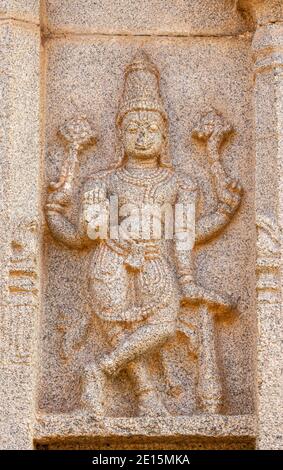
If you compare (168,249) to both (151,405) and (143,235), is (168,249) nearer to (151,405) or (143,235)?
(143,235)

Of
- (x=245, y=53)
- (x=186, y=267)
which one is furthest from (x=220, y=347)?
(x=245, y=53)

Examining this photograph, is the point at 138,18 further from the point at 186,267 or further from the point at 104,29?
the point at 186,267

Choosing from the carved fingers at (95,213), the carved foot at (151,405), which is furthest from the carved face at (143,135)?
the carved foot at (151,405)

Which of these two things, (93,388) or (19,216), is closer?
(93,388)

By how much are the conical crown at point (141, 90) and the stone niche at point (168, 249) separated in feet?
0.04

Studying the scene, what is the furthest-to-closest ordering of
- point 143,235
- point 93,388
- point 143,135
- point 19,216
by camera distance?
point 143,135, point 143,235, point 19,216, point 93,388

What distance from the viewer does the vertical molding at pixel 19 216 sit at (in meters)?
9.20

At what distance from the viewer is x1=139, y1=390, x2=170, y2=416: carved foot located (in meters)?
9.33

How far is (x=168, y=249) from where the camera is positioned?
970 cm

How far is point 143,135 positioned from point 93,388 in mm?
1651

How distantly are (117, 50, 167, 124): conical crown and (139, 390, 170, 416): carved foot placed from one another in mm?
1793

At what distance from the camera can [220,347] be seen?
957 centimetres

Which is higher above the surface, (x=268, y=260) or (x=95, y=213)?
(x=95, y=213)

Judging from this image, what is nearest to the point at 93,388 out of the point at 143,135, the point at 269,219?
the point at 269,219
